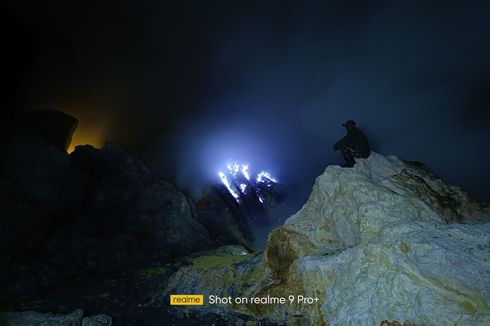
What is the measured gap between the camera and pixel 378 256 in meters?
7.04

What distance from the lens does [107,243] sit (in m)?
17.9

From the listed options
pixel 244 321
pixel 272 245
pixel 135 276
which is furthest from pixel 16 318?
pixel 272 245

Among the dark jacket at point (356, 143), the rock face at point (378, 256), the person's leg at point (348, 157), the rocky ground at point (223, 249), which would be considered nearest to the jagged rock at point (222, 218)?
the rocky ground at point (223, 249)

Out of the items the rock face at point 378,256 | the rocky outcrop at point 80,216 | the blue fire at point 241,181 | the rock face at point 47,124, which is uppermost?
the rock face at point 47,124

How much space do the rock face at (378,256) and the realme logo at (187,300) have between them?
0.45 meters

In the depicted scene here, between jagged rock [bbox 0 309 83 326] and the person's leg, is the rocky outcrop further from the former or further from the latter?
the person's leg

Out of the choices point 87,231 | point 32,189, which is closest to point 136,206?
point 87,231

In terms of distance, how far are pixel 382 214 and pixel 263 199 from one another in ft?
72.5

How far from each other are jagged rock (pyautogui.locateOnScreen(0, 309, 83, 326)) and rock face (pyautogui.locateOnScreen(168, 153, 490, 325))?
12.4ft

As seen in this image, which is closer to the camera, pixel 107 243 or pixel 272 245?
pixel 272 245

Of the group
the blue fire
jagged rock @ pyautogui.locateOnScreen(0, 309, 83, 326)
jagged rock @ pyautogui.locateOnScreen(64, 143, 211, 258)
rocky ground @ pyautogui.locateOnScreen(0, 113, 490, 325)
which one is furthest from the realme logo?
the blue fire

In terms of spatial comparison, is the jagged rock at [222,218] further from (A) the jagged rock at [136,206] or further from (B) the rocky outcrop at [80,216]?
(B) the rocky outcrop at [80,216]

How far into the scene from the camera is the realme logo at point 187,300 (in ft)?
37.3

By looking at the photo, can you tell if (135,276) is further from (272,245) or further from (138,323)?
(272,245)
